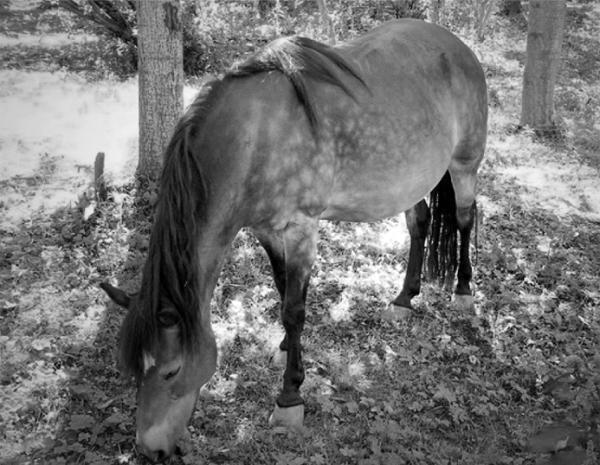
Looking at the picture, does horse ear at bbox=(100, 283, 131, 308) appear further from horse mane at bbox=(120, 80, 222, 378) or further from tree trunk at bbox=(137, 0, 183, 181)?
tree trunk at bbox=(137, 0, 183, 181)

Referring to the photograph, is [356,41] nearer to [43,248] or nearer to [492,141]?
[43,248]

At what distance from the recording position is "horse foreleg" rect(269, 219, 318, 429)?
365 centimetres

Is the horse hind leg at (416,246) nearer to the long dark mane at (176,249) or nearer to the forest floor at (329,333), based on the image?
the forest floor at (329,333)

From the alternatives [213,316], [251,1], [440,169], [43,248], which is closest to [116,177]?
[43,248]

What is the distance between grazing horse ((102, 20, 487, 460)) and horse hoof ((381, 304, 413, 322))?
63mm

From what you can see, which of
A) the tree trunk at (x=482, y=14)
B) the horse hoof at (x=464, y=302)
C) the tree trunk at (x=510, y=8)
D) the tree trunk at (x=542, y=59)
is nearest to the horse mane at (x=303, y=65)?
the horse hoof at (x=464, y=302)


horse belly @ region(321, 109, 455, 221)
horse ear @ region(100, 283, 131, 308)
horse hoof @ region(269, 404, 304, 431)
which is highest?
horse belly @ region(321, 109, 455, 221)

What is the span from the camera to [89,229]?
5.57 m

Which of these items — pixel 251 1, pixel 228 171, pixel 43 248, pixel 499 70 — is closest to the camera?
pixel 228 171

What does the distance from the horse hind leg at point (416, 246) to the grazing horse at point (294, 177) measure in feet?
0.04

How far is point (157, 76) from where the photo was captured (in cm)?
580

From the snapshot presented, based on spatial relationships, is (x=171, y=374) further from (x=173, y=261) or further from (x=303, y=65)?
(x=303, y=65)

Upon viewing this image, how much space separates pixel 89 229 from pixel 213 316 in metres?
1.79

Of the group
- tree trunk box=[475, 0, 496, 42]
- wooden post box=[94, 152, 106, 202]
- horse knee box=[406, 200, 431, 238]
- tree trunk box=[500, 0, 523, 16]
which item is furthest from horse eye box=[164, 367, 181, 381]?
tree trunk box=[500, 0, 523, 16]
